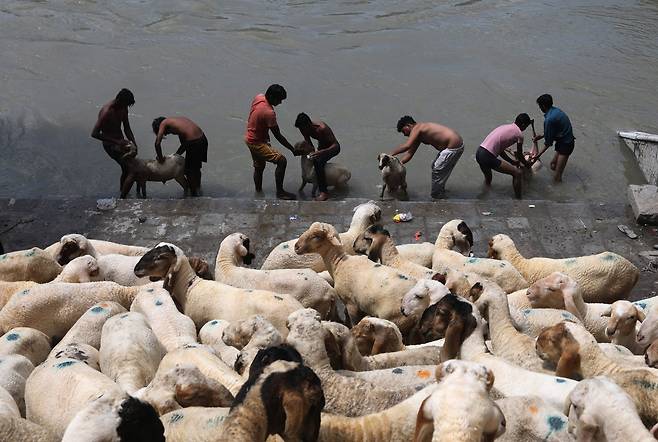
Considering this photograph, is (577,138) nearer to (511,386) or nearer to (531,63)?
(531,63)

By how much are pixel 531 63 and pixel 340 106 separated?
454 cm

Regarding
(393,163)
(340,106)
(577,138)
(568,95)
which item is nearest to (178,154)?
(393,163)

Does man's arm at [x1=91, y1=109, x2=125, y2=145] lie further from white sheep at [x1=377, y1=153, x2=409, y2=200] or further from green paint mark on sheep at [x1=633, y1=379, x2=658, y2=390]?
green paint mark on sheep at [x1=633, y1=379, x2=658, y2=390]

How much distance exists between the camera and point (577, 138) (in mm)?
13320

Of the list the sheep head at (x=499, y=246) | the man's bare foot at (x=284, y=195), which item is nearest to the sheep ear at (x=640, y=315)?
the sheep head at (x=499, y=246)

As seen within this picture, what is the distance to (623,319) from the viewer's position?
5.71 meters

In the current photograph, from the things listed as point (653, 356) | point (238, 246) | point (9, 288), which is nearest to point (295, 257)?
point (238, 246)

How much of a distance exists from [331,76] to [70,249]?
30.3 ft

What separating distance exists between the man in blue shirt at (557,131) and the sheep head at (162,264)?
6.86 m

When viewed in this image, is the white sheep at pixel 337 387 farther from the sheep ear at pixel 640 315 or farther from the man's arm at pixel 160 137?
the man's arm at pixel 160 137

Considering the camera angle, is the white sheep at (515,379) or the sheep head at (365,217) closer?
the white sheep at (515,379)

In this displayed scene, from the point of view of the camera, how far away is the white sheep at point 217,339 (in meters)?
5.47

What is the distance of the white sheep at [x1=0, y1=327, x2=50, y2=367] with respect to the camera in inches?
221

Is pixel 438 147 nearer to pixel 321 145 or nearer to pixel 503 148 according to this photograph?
pixel 503 148
